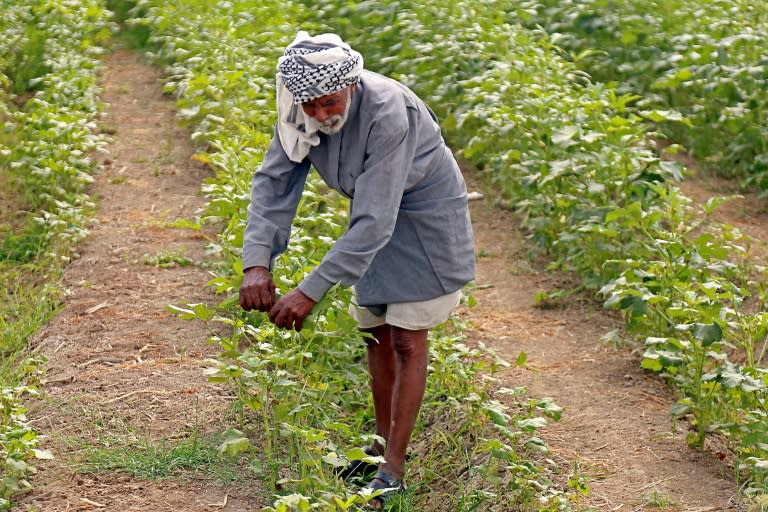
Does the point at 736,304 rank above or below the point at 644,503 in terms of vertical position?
above

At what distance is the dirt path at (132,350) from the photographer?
4145mm

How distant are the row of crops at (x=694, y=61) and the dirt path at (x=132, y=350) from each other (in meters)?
2.41

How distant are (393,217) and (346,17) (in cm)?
532

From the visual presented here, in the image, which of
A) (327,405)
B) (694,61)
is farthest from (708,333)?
(694,61)

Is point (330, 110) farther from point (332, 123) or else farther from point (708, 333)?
point (708, 333)

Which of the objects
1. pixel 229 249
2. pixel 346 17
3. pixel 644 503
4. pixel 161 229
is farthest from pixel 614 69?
pixel 644 503

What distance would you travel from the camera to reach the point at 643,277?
4941 mm

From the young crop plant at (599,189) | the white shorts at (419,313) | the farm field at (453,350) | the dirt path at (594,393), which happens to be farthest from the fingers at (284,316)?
the young crop plant at (599,189)

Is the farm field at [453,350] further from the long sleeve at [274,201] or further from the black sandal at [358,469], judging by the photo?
the long sleeve at [274,201]

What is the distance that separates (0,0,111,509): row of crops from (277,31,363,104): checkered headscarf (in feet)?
4.73

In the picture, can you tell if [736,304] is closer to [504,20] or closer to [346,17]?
[504,20]

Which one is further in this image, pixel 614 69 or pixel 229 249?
pixel 614 69

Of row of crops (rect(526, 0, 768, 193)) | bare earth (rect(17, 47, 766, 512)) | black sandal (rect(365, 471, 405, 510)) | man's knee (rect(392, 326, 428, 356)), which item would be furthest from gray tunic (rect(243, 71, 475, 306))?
row of crops (rect(526, 0, 768, 193))

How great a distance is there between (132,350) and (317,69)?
6.70 ft
